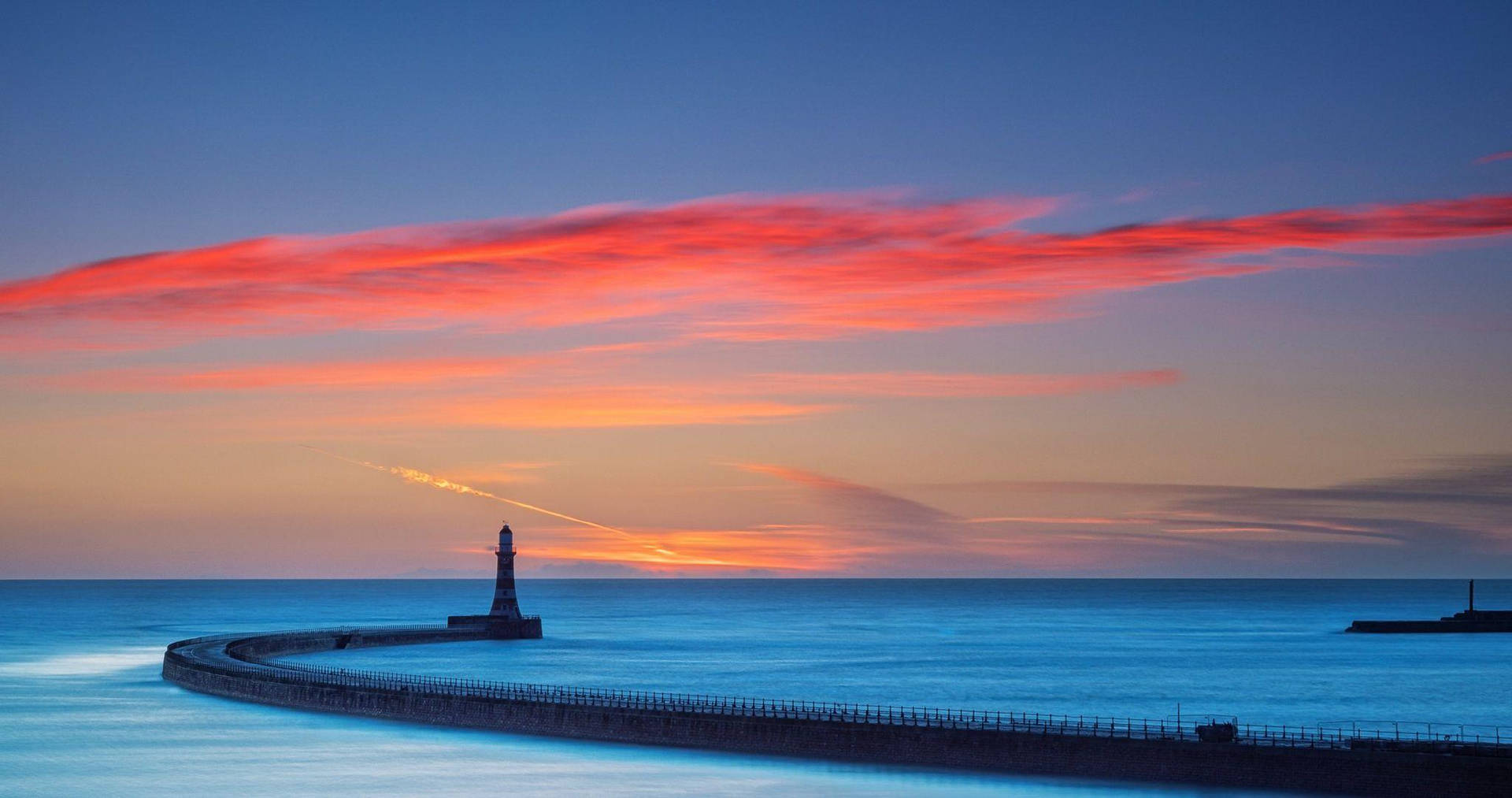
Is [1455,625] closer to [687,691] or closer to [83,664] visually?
[687,691]

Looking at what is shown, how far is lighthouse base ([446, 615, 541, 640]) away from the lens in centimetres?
12712

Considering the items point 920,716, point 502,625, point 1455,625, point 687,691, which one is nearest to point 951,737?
point 920,716

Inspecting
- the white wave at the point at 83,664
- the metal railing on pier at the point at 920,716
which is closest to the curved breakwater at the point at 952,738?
the metal railing on pier at the point at 920,716

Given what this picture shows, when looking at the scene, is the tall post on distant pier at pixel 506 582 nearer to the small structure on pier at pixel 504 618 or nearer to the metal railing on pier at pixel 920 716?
the small structure on pier at pixel 504 618

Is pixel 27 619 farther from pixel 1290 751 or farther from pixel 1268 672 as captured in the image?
pixel 1290 751

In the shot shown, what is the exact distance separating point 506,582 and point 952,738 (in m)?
83.4

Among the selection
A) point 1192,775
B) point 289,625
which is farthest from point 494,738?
point 289,625

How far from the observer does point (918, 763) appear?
157 feet

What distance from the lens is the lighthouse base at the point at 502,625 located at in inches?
5005

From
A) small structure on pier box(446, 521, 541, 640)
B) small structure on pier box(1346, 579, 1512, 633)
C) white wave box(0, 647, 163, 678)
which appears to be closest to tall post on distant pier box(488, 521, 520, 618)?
small structure on pier box(446, 521, 541, 640)

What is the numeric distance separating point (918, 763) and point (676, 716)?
10.0 metres

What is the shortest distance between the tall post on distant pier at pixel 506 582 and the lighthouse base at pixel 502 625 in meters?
0.46

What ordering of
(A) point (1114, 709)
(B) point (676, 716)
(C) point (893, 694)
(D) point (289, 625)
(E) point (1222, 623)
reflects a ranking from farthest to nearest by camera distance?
(E) point (1222, 623) < (D) point (289, 625) < (C) point (893, 694) < (A) point (1114, 709) < (B) point (676, 716)

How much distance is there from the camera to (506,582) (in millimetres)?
127188
